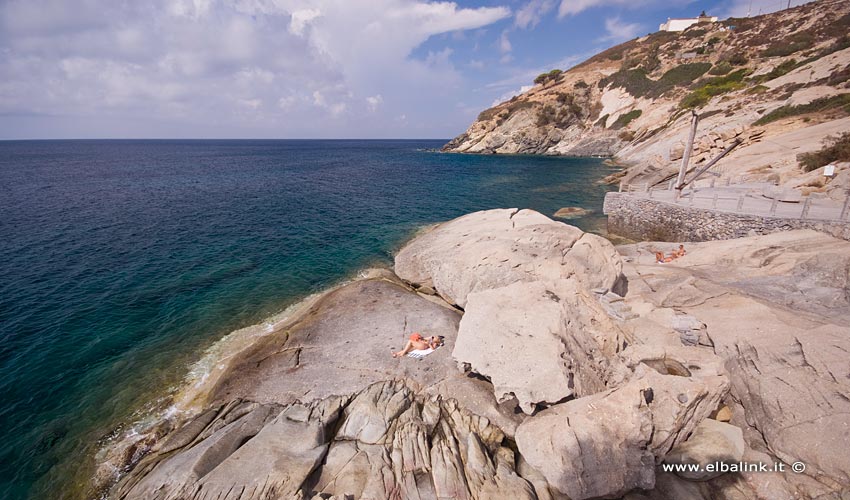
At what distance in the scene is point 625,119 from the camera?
3329 inches

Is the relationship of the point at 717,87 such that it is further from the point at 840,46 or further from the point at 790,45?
the point at 790,45

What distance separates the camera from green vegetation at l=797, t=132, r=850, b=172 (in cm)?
2536

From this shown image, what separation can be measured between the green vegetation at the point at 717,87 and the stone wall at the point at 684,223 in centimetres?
4947

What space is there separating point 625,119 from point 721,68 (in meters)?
18.8

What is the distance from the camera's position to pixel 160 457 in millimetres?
9992

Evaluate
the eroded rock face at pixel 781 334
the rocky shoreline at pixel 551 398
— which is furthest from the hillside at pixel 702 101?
the rocky shoreline at pixel 551 398

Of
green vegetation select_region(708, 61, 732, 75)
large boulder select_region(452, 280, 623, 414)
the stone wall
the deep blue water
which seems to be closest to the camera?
large boulder select_region(452, 280, 623, 414)

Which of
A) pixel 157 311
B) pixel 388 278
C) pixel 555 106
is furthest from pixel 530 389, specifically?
pixel 555 106

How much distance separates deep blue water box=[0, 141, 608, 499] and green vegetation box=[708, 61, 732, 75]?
49784 millimetres

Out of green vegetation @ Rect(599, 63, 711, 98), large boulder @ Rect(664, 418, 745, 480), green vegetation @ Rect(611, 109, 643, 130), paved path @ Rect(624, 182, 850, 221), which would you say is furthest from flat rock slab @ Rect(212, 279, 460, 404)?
green vegetation @ Rect(599, 63, 711, 98)

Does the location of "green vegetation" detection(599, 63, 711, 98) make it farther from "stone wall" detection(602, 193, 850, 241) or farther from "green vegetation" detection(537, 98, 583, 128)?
"stone wall" detection(602, 193, 850, 241)

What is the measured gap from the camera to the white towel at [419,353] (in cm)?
1303

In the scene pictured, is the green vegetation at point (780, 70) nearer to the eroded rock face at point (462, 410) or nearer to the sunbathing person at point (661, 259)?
the sunbathing person at point (661, 259)

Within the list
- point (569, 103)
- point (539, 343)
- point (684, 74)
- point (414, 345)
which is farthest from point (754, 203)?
point (569, 103)
